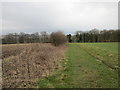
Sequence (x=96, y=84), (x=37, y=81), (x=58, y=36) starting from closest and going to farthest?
(x=96, y=84) → (x=37, y=81) → (x=58, y=36)

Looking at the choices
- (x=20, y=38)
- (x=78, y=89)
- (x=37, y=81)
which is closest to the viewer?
(x=78, y=89)

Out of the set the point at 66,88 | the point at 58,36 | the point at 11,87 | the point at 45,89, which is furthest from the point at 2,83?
the point at 58,36

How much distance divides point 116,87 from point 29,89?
3873 mm

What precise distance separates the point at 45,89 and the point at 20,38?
37768mm

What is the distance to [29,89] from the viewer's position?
4.67m

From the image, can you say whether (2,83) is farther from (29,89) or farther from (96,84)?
(96,84)

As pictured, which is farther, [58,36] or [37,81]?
[58,36]

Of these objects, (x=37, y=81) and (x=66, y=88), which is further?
(x=37, y=81)

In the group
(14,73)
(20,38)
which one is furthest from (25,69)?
(20,38)

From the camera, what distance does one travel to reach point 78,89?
15.2 ft

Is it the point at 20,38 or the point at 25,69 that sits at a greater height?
the point at 20,38

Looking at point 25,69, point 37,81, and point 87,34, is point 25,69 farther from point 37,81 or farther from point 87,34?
point 87,34

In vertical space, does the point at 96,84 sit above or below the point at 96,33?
below

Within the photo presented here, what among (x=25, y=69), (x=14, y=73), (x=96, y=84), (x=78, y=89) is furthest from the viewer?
(x=25, y=69)
